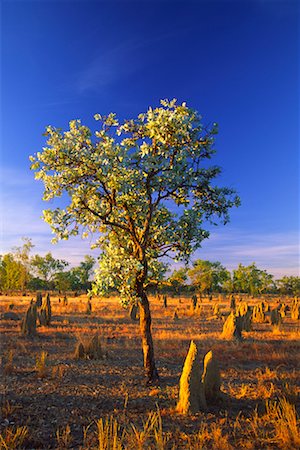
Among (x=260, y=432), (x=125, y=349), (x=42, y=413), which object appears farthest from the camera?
(x=125, y=349)

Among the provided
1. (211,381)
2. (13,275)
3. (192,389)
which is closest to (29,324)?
(211,381)

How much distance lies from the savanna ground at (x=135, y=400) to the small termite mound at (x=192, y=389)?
182mm

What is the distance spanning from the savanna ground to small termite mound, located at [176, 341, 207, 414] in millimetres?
182

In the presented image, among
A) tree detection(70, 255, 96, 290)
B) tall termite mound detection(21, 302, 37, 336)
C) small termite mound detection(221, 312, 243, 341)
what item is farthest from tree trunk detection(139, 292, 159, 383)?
tree detection(70, 255, 96, 290)

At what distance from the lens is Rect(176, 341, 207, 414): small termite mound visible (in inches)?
306

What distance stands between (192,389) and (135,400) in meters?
1.66

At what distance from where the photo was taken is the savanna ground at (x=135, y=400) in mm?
6320

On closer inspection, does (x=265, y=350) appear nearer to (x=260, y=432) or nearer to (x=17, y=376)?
(x=260, y=432)

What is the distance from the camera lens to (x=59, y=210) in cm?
962

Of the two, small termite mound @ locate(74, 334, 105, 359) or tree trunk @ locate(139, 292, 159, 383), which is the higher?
tree trunk @ locate(139, 292, 159, 383)

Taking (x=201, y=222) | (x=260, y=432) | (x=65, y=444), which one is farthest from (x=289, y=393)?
(x=65, y=444)

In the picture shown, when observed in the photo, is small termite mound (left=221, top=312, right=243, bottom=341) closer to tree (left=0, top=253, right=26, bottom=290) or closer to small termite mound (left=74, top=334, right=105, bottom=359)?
small termite mound (left=74, top=334, right=105, bottom=359)

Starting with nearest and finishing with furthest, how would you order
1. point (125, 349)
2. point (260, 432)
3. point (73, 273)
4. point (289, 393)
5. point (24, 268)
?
point (260, 432) → point (289, 393) → point (125, 349) → point (24, 268) → point (73, 273)

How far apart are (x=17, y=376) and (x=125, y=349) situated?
5625 millimetres
